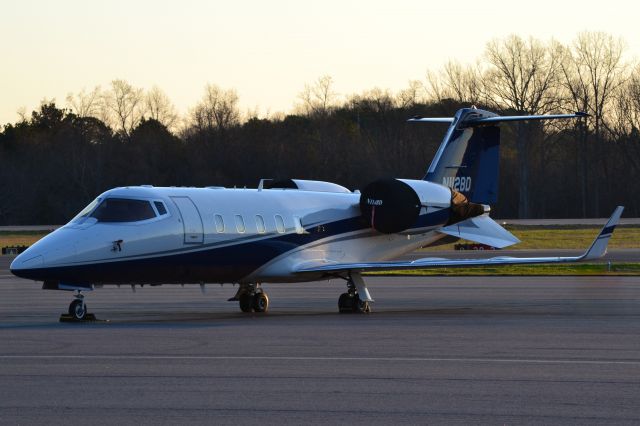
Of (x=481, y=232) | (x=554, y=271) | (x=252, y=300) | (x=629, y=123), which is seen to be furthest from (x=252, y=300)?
(x=629, y=123)

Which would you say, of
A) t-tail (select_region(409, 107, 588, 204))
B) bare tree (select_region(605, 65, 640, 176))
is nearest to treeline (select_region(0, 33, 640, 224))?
bare tree (select_region(605, 65, 640, 176))

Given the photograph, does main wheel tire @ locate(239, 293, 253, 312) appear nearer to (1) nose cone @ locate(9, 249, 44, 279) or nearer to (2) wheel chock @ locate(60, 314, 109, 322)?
(2) wheel chock @ locate(60, 314, 109, 322)

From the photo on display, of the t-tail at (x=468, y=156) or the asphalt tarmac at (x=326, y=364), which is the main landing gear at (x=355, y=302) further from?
the t-tail at (x=468, y=156)

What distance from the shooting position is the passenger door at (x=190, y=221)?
22.5 m

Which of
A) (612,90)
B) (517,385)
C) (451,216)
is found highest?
(612,90)

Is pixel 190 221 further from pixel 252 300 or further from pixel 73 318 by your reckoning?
pixel 73 318

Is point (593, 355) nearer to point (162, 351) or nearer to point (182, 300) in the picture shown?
point (162, 351)

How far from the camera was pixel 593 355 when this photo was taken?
15047 mm

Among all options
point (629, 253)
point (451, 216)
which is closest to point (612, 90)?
point (629, 253)

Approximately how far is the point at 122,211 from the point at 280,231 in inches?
146

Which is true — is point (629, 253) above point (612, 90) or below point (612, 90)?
below

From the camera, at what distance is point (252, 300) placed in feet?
79.5

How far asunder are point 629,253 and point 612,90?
42984 mm

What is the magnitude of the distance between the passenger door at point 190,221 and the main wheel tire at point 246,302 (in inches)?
82.6
